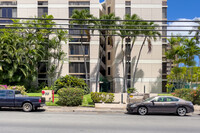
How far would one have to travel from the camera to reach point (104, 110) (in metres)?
16.3

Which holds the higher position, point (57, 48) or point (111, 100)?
point (57, 48)

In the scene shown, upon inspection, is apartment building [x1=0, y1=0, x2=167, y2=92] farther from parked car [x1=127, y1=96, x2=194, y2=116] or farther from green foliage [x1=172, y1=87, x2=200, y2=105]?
parked car [x1=127, y1=96, x2=194, y2=116]

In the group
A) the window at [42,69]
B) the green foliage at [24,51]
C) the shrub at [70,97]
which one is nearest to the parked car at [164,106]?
the shrub at [70,97]

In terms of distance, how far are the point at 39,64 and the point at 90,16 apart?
493 inches

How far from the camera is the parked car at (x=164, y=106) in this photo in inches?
558

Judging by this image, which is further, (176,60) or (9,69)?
(176,60)

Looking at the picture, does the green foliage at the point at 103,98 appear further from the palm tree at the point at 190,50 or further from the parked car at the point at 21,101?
the palm tree at the point at 190,50

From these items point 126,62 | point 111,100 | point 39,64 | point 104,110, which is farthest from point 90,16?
point 104,110

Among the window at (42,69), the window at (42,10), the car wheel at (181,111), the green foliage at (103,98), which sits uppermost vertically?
the window at (42,10)

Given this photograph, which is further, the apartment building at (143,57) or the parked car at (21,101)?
the apartment building at (143,57)

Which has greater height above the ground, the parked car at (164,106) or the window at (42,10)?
the window at (42,10)

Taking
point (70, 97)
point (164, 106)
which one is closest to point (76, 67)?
point (70, 97)

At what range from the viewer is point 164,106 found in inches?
557

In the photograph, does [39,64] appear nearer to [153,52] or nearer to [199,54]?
[153,52]
